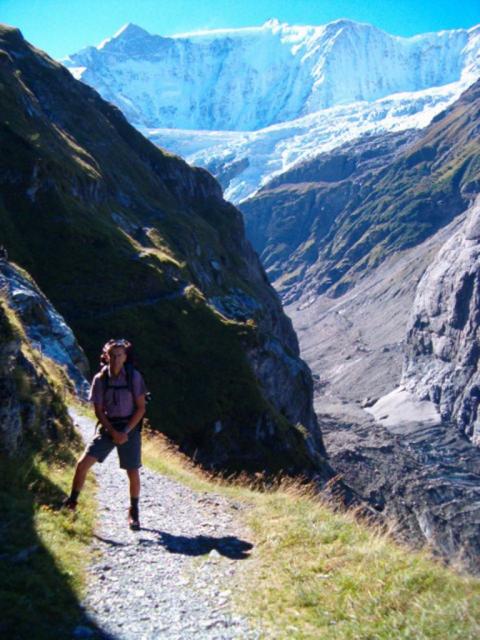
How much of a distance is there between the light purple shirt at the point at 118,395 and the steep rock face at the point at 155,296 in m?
39.8

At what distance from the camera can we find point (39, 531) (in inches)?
458

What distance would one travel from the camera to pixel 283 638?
350 inches

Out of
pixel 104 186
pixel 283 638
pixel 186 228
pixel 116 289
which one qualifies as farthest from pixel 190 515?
pixel 186 228

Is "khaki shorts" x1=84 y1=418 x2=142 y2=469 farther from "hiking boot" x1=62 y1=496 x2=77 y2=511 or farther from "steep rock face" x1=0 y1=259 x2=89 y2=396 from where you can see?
"steep rock face" x1=0 y1=259 x2=89 y2=396

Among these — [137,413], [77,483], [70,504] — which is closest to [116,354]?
[137,413]

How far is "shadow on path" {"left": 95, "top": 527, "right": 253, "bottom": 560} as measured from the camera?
42.6 feet

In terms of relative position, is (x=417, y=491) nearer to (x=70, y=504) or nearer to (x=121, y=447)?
(x=121, y=447)

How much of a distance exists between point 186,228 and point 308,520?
9884 cm

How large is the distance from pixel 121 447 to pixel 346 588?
6242 mm

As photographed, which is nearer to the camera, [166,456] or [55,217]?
[166,456]

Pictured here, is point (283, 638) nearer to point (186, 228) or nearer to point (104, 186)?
point (104, 186)

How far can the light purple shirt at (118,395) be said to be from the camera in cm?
1391

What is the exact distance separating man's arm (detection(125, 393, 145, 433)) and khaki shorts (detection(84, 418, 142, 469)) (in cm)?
14

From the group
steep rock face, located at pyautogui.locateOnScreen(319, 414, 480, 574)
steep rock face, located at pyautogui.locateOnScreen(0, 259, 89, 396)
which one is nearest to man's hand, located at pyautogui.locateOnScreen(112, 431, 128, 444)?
steep rock face, located at pyautogui.locateOnScreen(0, 259, 89, 396)
